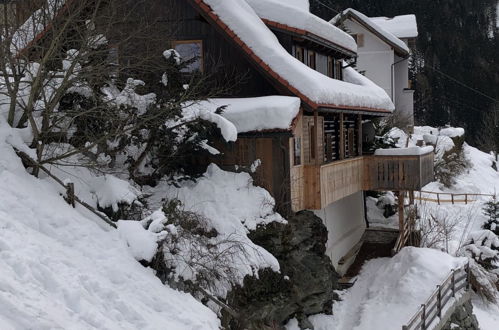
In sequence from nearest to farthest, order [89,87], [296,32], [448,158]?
1. [89,87]
2. [296,32]
3. [448,158]

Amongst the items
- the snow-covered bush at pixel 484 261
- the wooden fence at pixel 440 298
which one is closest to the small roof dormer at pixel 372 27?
the snow-covered bush at pixel 484 261

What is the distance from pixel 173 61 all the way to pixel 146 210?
4.01m

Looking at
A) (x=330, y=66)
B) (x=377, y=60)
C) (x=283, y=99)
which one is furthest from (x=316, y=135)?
(x=377, y=60)

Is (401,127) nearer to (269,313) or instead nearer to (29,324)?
(269,313)

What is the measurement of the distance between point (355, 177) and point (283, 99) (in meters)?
5.09

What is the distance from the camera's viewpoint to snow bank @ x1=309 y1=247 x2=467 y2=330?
1461cm

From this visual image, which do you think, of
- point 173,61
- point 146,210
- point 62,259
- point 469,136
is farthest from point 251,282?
point 469,136

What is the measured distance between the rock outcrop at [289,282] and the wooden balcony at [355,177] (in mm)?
636

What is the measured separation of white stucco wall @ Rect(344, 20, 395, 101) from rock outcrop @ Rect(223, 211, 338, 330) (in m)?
28.9

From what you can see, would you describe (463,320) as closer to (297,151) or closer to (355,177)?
(355,177)

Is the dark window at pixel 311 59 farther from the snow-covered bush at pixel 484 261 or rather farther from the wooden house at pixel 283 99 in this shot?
the snow-covered bush at pixel 484 261

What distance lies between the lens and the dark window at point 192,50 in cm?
1619

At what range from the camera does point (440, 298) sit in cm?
1491

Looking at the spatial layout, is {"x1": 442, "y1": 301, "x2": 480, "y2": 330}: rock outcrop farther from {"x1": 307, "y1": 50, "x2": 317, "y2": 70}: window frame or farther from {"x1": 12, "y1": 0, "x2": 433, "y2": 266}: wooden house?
{"x1": 307, "y1": 50, "x2": 317, "y2": 70}: window frame
